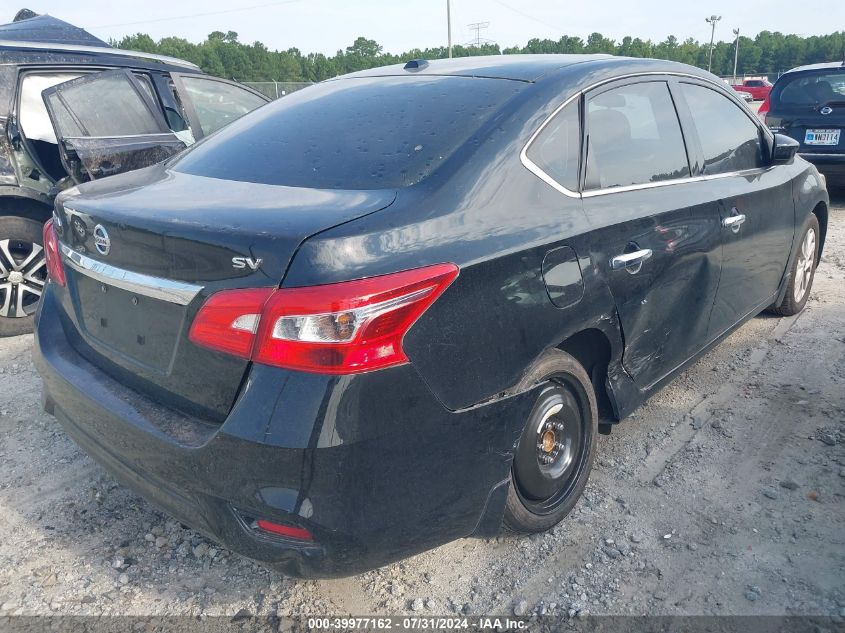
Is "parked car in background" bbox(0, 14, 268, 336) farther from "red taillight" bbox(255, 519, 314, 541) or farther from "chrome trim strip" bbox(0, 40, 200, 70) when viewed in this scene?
"red taillight" bbox(255, 519, 314, 541)

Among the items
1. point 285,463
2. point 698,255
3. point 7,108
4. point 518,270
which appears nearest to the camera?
point 285,463

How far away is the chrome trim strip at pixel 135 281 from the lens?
196cm

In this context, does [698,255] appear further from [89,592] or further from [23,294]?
[23,294]

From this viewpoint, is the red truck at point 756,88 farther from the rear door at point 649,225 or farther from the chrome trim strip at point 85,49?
the rear door at point 649,225

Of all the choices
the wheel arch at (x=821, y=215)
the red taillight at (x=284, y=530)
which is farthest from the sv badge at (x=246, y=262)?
the wheel arch at (x=821, y=215)

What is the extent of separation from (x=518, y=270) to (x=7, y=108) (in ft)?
12.9

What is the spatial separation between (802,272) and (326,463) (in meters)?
4.23

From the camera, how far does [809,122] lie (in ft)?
28.0

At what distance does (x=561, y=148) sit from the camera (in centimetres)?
256

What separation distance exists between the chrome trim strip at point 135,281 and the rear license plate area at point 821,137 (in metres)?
8.64

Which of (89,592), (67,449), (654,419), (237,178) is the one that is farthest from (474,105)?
(67,449)

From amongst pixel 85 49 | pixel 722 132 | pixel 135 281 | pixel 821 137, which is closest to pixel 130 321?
pixel 135 281

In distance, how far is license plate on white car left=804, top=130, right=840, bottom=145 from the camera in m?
8.31

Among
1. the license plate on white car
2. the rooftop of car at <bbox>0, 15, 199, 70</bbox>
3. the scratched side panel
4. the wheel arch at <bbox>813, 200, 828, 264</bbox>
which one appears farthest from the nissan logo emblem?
the license plate on white car
